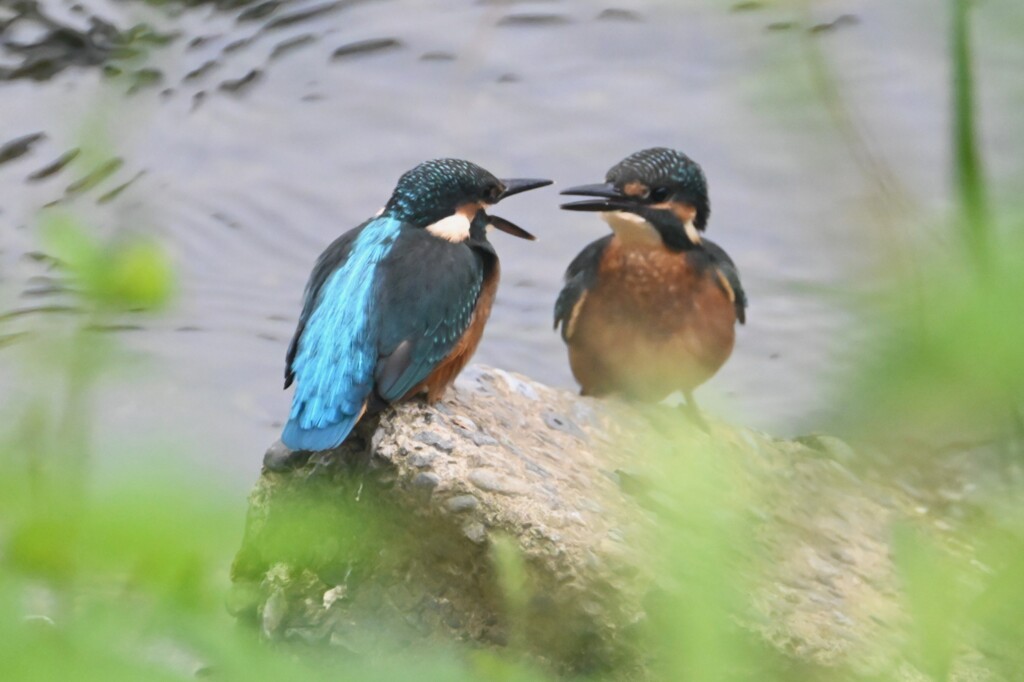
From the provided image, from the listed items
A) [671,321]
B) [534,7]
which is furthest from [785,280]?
[534,7]

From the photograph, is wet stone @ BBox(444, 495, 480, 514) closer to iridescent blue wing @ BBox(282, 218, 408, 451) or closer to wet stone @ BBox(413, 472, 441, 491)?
wet stone @ BBox(413, 472, 441, 491)

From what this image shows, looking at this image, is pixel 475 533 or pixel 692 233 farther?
pixel 692 233

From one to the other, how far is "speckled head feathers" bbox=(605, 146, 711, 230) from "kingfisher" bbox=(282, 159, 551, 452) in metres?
0.36

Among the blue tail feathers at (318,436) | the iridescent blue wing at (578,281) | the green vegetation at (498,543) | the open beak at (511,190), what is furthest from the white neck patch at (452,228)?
the green vegetation at (498,543)

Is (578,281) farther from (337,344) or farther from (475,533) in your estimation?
(475,533)

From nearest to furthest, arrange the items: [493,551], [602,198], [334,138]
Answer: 1. [493,551]
2. [602,198]
3. [334,138]

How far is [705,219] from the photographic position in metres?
4.17

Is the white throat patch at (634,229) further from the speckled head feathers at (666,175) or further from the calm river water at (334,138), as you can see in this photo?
the calm river water at (334,138)

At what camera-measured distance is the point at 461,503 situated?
2758mm

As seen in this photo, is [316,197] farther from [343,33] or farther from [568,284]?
[568,284]

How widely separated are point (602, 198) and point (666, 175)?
7.7 inches

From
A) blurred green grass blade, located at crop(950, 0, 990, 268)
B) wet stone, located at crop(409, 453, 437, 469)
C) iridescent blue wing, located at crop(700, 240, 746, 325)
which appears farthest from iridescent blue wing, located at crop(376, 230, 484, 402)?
blurred green grass blade, located at crop(950, 0, 990, 268)

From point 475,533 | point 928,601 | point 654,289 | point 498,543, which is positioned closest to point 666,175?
point 654,289

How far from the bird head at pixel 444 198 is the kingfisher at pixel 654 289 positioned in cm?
32
